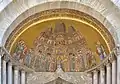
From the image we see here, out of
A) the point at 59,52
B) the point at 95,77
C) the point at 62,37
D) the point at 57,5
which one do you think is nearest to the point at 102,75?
the point at 95,77

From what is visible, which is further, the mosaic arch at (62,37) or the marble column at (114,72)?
the mosaic arch at (62,37)

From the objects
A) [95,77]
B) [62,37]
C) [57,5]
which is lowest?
[95,77]

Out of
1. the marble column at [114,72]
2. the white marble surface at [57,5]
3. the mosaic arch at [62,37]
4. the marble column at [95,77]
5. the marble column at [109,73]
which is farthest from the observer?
the marble column at [95,77]

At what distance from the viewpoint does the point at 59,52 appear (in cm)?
1127

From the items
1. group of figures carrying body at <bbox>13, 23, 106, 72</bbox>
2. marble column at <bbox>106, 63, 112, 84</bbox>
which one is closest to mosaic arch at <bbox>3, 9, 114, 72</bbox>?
group of figures carrying body at <bbox>13, 23, 106, 72</bbox>

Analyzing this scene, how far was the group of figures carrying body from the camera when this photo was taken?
11.0m

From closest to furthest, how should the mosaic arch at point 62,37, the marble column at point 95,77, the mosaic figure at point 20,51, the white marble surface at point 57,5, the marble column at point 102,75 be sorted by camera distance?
the white marble surface at point 57,5 → the mosaic arch at point 62,37 → the marble column at point 102,75 → the mosaic figure at point 20,51 → the marble column at point 95,77

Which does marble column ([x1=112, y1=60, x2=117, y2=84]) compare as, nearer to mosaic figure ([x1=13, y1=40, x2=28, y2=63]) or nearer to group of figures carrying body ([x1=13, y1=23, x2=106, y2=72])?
group of figures carrying body ([x1=13, y1=23, x2=106, y2=72])

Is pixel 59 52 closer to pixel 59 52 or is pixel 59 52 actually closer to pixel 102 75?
pixel 59 52

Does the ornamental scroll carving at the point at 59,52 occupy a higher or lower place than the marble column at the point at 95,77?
higher

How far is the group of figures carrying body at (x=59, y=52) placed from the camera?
11.0 meters

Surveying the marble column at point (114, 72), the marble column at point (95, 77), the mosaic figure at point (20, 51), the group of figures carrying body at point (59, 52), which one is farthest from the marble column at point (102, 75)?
the mosaic figure at point (20, 51)

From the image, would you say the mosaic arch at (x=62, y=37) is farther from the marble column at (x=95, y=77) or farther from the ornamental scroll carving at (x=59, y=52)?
the marble column at (x=95, y=77)

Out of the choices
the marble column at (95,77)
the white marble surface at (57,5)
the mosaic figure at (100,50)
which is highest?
the white marble surface at (57,5)
